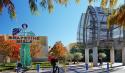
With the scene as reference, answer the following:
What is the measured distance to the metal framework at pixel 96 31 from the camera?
51.7 metres

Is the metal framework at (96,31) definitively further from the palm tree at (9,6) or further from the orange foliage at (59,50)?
the palm tree at (9,6)

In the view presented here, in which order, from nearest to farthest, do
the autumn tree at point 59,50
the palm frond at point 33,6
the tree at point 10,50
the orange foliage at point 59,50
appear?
1. the palm frond at point 33,6
2. the tree at point 10,50
3. the autumn tree at point 59,50
4. the orange foliage at point 59,50

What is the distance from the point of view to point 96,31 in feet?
173

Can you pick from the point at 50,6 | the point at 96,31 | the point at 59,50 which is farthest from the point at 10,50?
the point at 50,6

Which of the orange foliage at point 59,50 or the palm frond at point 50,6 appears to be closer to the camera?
the palm frond at point 50,6

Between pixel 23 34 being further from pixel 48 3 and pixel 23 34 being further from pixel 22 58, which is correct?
pixel 48 3

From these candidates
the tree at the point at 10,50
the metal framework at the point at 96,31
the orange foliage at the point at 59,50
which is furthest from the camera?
the orange foliage at the point at 59,50

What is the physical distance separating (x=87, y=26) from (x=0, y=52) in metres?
20.2

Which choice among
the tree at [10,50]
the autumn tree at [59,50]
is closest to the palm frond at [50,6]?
the tree at [10,50]

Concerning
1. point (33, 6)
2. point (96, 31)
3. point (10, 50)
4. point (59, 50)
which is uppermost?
point (96, 31)

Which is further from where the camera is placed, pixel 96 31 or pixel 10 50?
pixel 10 50

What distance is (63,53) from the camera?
77938mm

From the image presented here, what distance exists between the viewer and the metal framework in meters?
51.7

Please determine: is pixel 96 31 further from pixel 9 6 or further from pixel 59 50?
pixel 9 6
